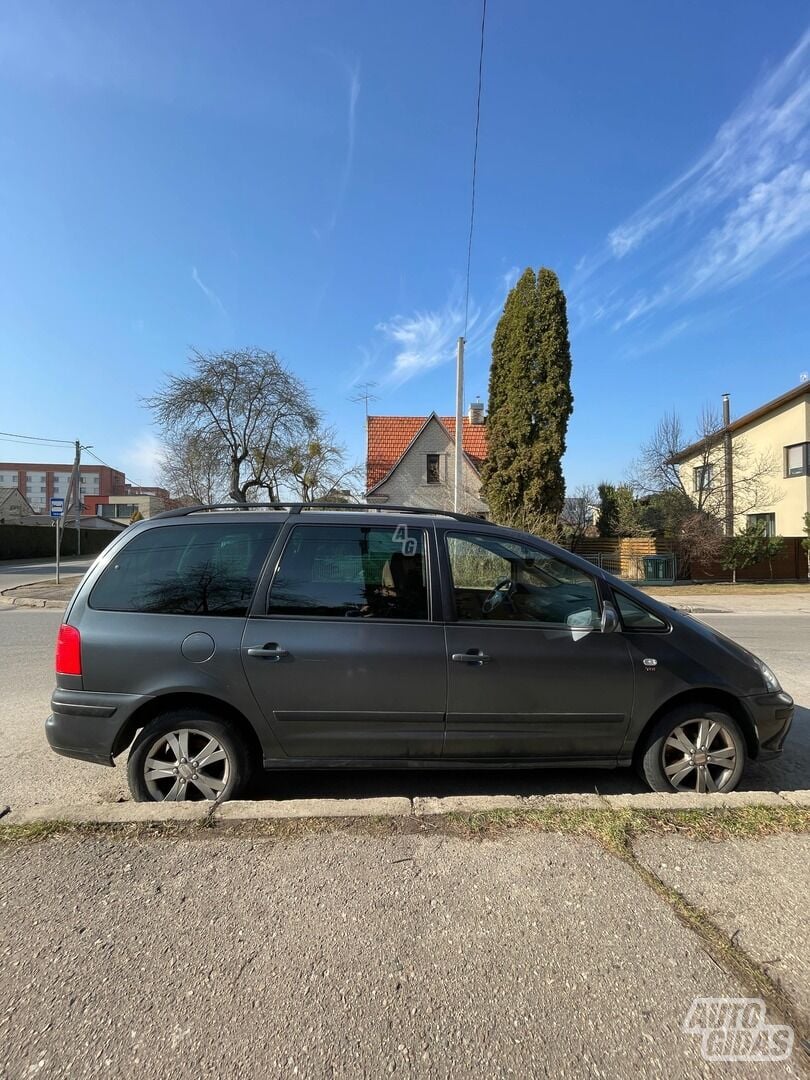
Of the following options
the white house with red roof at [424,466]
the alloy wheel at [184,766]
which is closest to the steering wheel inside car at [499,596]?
the alloy wheel at [184,766]

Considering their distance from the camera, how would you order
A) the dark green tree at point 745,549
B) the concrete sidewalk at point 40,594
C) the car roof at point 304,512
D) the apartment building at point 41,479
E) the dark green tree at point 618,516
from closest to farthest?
the car roof at point 304,512
the concrete sidewalk at point 40,594
the dark green tree at point 745,549
the dark green tree at point 618,516
the apartment building at point 41,479

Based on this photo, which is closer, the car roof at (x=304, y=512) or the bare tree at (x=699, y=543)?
the car roof at (x=304, y=512)

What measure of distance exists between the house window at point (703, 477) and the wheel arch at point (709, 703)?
24.8 m

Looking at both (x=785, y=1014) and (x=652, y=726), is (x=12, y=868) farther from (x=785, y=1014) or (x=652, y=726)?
(x=652, y=726)

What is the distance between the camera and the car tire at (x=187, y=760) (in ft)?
10.6

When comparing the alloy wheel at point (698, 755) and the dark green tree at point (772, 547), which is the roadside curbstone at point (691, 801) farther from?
the dark green tree at point (772, 547)

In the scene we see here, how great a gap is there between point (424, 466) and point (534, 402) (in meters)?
9.79

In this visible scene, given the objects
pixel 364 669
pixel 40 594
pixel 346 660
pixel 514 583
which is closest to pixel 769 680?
pixel 514 583

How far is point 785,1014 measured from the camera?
1886 millimetres

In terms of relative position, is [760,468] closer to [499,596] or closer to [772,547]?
[772,547]

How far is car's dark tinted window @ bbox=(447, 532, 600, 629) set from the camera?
3484 millimetres

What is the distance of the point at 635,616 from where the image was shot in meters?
3.49

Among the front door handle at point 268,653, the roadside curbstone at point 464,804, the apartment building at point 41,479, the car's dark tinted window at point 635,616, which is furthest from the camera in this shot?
the apartment building at point 41,479

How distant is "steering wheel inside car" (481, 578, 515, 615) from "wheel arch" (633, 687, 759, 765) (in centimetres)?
109
